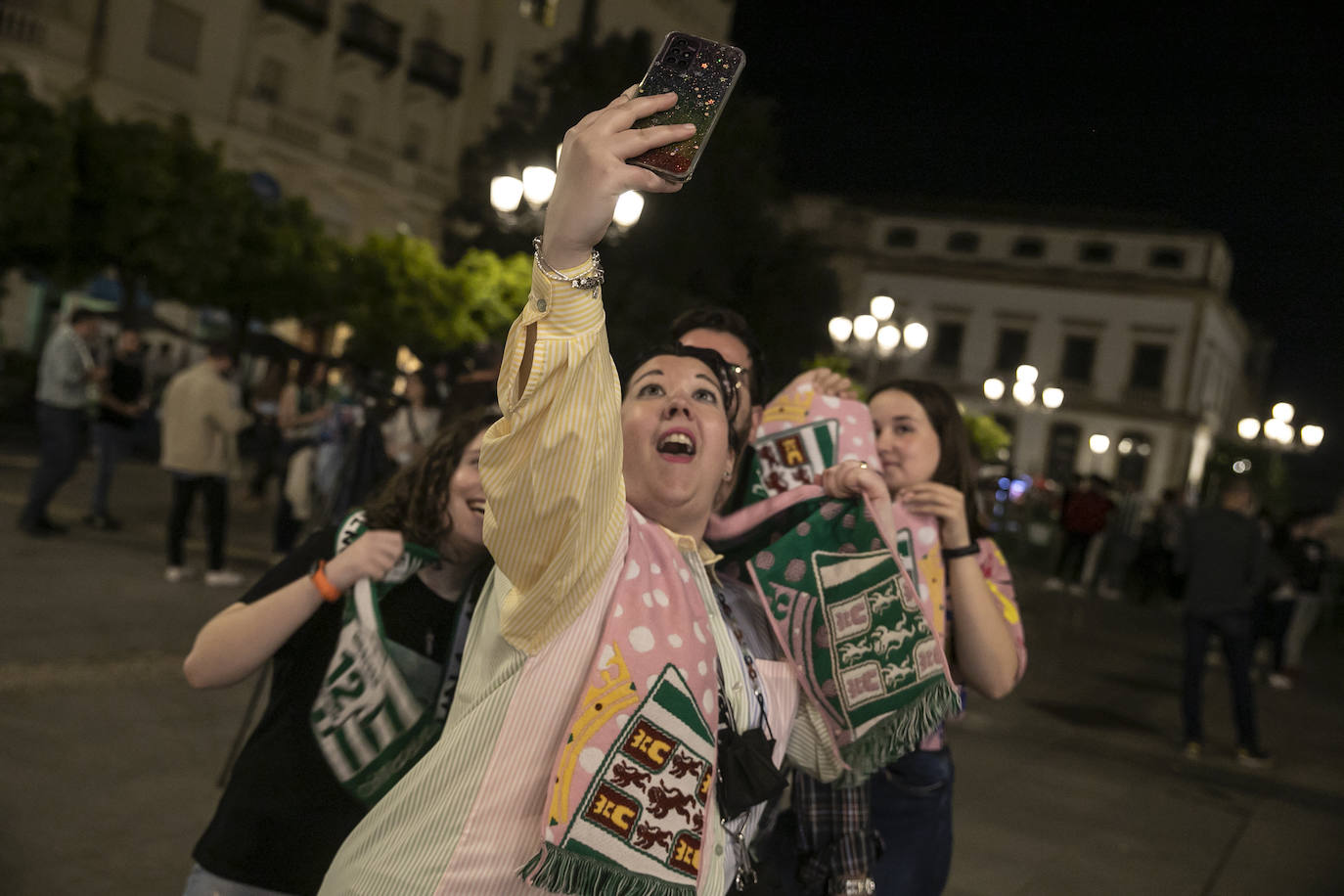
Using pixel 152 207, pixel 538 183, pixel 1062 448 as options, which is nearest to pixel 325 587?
pixel 538 183

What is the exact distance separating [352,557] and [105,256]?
19157 mm

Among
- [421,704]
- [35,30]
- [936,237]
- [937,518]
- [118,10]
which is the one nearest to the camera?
[421,704]

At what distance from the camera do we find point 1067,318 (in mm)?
44938

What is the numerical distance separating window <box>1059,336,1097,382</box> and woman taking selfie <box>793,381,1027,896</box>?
45.1m

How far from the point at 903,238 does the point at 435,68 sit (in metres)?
22.3

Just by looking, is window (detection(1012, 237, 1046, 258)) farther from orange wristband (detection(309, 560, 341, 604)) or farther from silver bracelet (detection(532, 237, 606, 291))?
silver bracelet (detection(532, 237, 606, 291))

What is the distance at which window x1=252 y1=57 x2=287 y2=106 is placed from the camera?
89.4ft

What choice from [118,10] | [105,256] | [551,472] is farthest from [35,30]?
[551,472]

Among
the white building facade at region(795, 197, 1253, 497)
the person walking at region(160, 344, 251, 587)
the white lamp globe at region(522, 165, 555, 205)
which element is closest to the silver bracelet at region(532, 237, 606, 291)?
the person walking at region(160, 344, 251, 587)

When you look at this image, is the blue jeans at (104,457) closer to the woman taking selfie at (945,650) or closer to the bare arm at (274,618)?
the bare arm at (274,618)

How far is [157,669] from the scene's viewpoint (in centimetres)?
573

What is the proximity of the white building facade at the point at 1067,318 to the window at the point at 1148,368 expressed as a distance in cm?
5

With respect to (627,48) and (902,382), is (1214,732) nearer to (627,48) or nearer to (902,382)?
(902,382)

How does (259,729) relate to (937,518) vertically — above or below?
below
